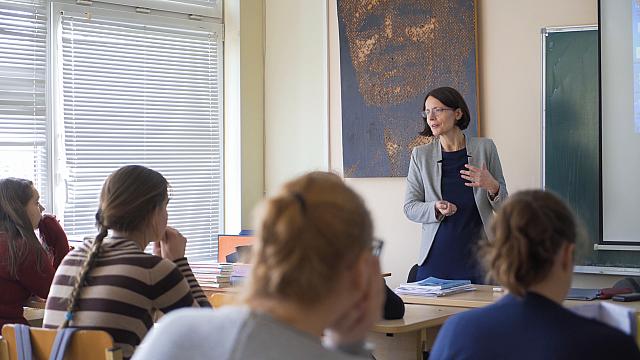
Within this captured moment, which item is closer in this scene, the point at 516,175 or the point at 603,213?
the point at 603,213

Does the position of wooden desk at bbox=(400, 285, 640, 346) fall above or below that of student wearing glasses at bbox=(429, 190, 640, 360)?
below

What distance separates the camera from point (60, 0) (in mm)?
5574

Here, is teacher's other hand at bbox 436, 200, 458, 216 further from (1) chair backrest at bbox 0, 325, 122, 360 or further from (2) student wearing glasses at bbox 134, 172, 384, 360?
(2) student wearing glasses at bbox 134, 172, 384, 360

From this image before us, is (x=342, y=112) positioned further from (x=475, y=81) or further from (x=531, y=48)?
(x=531, y=48)

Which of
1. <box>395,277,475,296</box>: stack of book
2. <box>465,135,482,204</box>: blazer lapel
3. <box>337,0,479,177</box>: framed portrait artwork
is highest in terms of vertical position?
<box>337,0,479,177</box>: framed portrait artwork

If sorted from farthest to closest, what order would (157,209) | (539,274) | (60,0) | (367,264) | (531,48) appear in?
(60,0) < (531,48) < (157,209) < (539,274) < (367,264)

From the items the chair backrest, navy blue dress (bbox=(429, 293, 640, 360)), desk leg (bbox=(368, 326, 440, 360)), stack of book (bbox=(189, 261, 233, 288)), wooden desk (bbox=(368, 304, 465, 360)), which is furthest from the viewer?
stack of book (bbox=(189, 261, 233, 288))

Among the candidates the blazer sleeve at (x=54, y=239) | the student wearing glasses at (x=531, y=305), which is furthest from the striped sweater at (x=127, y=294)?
the blazer sleeve at (x=54, y=239)

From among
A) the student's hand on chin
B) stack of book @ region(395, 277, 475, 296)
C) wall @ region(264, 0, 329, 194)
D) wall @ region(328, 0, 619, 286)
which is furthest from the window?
the student's hand on chin

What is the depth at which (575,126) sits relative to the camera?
483 cm

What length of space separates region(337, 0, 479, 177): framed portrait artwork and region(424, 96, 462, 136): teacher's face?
2.75 ft

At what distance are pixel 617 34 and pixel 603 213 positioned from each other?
2.99ft

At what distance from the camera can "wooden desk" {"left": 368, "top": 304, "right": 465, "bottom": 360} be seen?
130 inches

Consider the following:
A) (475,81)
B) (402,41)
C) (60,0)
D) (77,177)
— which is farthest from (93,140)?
(475,81)
